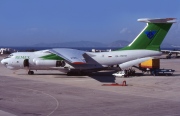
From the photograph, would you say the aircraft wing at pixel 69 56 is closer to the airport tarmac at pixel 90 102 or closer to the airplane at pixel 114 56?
the airplane at pixel 114 56

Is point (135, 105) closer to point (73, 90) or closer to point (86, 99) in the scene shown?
point (86, 99)

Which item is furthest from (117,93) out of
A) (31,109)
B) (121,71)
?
(121,71)

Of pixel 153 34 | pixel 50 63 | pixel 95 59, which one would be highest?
pixel 153 34

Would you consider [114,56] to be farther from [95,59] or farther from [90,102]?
[90,102]

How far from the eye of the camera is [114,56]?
36469mm

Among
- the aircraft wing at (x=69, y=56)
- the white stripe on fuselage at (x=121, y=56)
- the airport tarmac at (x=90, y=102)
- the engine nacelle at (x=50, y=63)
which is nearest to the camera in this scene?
the airport tarmac at (x=90, y=102)

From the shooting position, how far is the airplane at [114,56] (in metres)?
36.0

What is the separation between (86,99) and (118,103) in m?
2.32

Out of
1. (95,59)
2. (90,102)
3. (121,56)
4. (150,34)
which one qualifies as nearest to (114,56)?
(121,56)

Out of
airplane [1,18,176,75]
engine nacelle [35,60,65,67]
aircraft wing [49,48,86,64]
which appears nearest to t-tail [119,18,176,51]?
airplane [1,18,176,75]

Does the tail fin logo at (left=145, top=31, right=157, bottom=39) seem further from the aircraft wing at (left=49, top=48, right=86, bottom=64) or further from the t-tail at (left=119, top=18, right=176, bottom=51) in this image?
the aircraft wing at (left=49, top=48, right=86, bottom=64)

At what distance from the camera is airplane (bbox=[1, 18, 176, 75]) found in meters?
36.0

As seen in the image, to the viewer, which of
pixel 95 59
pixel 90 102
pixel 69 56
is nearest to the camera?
pixel 90 102

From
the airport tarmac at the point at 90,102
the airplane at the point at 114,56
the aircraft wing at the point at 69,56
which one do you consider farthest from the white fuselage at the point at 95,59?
the airport tarmac at the point at 90,102
